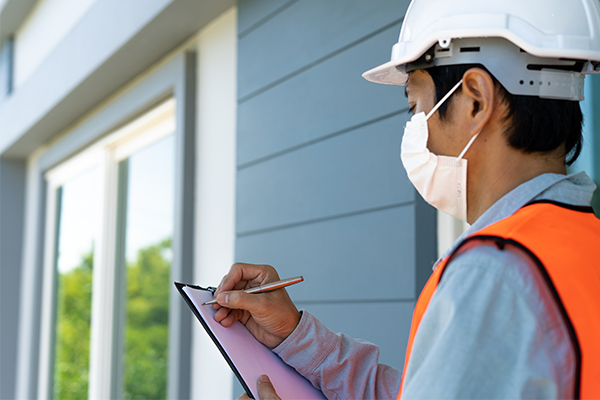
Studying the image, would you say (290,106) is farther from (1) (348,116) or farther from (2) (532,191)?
(2) (532,191)

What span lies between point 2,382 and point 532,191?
5095mm

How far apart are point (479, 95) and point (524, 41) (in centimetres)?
9

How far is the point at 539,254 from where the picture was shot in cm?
63

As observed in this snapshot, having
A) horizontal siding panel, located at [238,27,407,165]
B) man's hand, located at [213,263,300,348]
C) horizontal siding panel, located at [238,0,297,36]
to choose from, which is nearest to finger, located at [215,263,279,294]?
man's hand, located at [213,263,300,348]

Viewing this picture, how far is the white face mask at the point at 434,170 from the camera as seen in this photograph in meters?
0.88

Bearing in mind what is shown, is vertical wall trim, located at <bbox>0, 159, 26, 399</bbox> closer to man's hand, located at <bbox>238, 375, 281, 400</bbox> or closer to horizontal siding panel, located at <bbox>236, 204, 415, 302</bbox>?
horizontal siding panel, located at <bbox>236, 204, 415, 302</bbox>

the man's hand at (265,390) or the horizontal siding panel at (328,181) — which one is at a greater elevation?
the horizontal siding panel at (328,181)

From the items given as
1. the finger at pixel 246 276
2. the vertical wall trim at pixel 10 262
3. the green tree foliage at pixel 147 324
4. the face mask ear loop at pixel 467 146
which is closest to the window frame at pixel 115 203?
the vertical wall trim at pixel 10 262

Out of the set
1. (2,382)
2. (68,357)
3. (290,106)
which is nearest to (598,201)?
(290,106)

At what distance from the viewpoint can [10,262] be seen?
16.4 ft

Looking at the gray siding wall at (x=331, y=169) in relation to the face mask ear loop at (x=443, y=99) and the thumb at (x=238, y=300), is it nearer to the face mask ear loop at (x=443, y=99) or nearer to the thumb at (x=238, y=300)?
the thumb at (x=238, y=300)

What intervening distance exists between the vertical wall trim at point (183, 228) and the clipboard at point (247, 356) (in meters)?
1.62

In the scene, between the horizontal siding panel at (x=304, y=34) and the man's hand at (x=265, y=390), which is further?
the horizontal siding panel at (x=304, y=34)

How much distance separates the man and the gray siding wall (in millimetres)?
532
